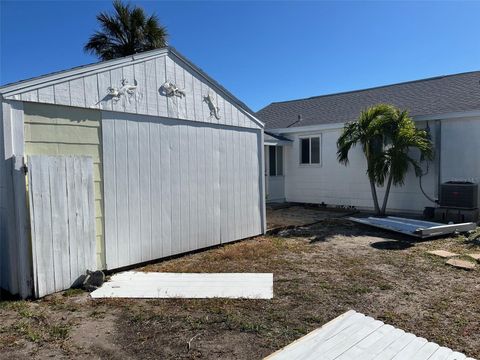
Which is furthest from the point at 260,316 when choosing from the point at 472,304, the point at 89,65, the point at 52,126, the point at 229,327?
→ the point at 89,65

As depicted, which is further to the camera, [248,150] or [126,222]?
[248,150]

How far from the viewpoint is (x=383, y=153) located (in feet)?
32.7

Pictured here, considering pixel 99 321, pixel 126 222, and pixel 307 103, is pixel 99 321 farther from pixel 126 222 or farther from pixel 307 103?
pixel 307 103

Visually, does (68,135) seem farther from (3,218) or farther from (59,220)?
(3,218)

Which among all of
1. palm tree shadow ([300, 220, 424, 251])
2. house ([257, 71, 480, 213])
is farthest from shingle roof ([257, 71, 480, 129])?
palm tree shadow ([300, 220, 424, 251])

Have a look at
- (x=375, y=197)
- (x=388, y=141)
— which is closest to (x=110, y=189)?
(x=388, y=141)

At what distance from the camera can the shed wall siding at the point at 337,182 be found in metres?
10.7

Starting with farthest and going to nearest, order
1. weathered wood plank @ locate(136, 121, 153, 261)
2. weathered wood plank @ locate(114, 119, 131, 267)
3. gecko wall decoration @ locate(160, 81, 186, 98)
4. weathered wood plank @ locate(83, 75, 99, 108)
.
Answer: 1. gecko wall decoration @ locate(160, 81, 186, 98)
2. weathered wood plank @ locate(136, 121, 153, 261)
3. weathered wood plank @ locate(114, 119, 131, 267)
4. weathered wood plank @ locate(83, 75, 99, 108)

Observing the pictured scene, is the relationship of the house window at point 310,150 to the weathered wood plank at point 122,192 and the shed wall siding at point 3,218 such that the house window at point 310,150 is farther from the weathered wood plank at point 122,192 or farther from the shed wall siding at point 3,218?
the shed wall siding at point 3,218

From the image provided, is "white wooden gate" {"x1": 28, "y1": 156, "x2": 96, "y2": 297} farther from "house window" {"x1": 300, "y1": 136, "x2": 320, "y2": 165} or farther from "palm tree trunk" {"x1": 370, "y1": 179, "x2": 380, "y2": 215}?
"house window" {"x1": 300, "y1": 136, "x2": 320, "y2": 165}

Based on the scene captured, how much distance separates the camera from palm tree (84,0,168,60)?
12.5 meters

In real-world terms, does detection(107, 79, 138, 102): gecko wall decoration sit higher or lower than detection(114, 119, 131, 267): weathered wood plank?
higher

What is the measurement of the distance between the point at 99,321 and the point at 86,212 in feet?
5.06

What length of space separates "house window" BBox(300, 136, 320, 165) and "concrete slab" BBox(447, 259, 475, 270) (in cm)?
750
